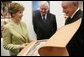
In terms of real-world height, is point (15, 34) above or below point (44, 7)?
below

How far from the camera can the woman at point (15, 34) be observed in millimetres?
1848

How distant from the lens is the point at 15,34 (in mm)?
1886

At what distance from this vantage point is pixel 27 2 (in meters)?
4.20

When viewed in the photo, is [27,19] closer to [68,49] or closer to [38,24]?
[38,24]

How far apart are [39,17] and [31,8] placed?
859mm

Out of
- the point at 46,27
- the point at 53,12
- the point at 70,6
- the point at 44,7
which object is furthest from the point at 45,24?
the point at 53,12

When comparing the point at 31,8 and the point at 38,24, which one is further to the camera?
the point at 31,8

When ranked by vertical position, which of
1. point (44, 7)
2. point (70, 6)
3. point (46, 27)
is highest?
point (70, 6)

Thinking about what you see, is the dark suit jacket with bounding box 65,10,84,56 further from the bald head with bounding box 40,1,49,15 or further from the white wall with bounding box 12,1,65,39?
the white wall with bounding box 12,1,65,39

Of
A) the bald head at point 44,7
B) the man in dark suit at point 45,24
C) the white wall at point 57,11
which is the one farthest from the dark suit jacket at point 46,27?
the white wall at point 57,11

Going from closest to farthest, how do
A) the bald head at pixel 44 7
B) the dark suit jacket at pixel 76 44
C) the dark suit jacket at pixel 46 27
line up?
1. the dark suit jacket at pixel 76 44
2. the dark suit jacket at pixel 46 27
3. the bald head at pixel 44 7

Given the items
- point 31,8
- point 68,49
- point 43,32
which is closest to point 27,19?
point 31,8

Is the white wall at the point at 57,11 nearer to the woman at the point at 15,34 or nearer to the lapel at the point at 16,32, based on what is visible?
the woman at the point at 15,34

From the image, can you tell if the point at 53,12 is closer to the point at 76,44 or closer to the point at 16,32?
the point at 16,32
